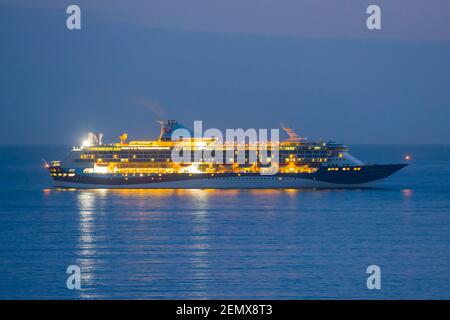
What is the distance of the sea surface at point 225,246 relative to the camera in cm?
3114

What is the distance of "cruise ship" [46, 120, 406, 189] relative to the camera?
233ft

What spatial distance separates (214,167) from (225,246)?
33.2m

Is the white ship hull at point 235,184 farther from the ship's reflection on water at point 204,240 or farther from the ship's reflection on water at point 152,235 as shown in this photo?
the ship's reflection on water at point 204,240

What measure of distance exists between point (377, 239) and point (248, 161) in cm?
3126

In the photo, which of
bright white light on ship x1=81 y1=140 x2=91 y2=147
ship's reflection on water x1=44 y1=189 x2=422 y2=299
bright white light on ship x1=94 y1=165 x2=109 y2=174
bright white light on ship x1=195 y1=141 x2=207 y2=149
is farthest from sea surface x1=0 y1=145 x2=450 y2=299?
bright white light on ship x1=195 y1=141 x2=207 y2=149

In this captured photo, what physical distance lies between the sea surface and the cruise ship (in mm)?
6219

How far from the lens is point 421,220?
50.4m

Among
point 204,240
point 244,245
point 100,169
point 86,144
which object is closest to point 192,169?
point 100,169

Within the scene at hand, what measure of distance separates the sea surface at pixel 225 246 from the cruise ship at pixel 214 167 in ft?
20.4

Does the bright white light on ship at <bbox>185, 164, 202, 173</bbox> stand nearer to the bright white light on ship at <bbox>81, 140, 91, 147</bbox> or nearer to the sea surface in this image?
the sea surface

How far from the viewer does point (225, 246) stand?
39719 mm

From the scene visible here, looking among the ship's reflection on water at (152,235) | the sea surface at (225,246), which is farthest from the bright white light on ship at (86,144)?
the sea surface at (225,246)

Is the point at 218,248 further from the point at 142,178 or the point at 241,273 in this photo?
the point at 142,178
